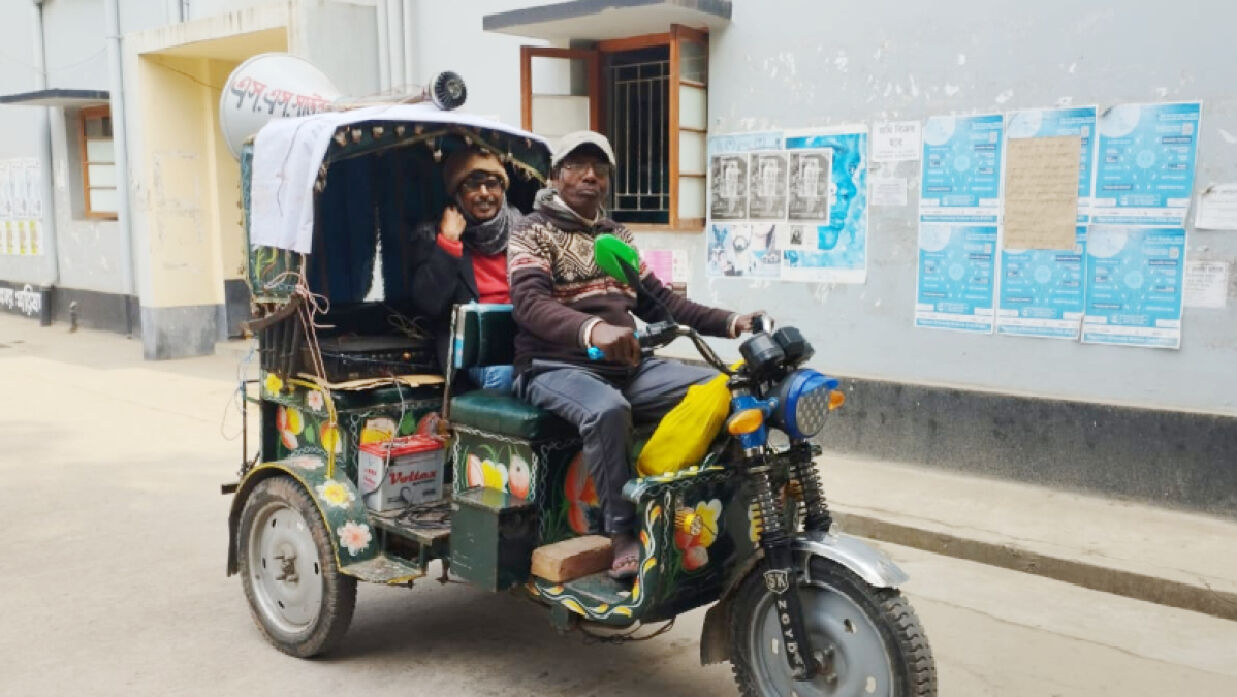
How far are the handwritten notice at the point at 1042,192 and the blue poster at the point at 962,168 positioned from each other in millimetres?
101

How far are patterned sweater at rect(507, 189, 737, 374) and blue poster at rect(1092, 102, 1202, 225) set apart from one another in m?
3.28

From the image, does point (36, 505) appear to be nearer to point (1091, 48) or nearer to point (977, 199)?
point (977, 199)

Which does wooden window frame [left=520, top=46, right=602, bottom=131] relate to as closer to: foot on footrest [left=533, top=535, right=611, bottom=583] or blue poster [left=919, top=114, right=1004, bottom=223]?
blue poster [left=919, top=114, right=1004, bottom=223]

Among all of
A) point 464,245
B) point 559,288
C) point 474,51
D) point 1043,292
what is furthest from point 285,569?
point 474,51

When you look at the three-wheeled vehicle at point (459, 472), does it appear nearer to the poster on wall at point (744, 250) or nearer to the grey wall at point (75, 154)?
the poster on wall at point (744, 250)

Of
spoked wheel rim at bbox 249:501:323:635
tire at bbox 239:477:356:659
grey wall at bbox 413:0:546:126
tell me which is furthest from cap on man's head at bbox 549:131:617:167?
grey wall at bbox 413:0:546:126

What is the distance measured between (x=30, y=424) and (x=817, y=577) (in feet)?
26.1

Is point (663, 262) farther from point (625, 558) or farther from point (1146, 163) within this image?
point (625, 558)

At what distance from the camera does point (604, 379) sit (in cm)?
391

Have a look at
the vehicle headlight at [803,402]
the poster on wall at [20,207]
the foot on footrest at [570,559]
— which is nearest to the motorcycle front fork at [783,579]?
the vehicle headlight at [803,402]

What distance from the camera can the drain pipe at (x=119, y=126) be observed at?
13016mm

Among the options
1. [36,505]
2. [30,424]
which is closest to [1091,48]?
[36,505]

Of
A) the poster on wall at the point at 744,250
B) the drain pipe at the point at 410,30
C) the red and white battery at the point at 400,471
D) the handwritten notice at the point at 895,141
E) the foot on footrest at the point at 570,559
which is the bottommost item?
the foot on footrest at the point at 570,559

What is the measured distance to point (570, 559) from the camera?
369cm
